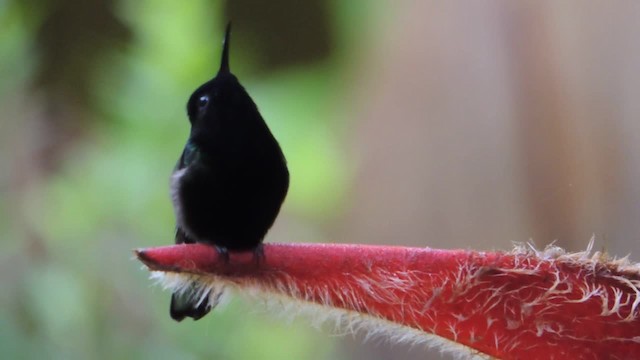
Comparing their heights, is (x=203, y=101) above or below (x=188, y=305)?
above

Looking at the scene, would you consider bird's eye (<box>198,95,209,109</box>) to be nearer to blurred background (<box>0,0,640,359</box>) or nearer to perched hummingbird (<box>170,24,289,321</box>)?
perched hummingbird (<box>170,24,289,321</box>)

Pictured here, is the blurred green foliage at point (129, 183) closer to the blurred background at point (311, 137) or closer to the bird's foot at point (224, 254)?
the blurred background at point (311, 137)

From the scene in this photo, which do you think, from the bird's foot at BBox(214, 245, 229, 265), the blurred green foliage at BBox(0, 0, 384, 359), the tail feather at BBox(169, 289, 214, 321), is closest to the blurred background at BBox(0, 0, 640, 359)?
the blurred green foliage at BBox(0, 0, 384, 359)

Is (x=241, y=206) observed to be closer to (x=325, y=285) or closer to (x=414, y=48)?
(x=325, y=285)

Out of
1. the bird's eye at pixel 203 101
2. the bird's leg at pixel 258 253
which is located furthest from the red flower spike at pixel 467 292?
the bird's eye at pixel 203 101

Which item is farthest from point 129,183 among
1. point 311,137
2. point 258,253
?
point 258,253

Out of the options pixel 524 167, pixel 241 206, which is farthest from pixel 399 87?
pixel 241 206

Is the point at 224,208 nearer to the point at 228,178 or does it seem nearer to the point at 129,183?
the point at 228,178
